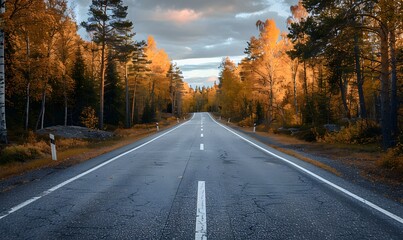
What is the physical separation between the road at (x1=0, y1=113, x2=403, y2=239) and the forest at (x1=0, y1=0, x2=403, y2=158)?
531 centimetres

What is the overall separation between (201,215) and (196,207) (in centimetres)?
47

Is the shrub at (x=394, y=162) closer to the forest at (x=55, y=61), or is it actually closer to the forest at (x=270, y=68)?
the forest at (x=270, y=68)

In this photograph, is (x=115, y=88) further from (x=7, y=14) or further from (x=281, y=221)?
(x=281, y=221)

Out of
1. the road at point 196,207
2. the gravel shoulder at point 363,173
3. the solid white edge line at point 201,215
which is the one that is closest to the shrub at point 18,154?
the road at point 196,207

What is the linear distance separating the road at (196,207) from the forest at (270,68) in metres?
5.31

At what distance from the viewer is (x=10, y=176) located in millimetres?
9008

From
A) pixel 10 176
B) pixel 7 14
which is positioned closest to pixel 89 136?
pixel 7 14

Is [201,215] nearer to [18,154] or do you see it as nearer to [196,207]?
[196,207]

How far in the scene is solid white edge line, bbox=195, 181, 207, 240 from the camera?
4.45 m

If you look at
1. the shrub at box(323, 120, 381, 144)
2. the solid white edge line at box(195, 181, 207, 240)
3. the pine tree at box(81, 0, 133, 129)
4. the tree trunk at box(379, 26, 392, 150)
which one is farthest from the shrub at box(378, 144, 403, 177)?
the pine tree at box(81, 0, 133, 129)

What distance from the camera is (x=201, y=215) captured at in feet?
17.3

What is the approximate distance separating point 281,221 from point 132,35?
137ft

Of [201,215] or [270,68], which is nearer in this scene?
[201,215]

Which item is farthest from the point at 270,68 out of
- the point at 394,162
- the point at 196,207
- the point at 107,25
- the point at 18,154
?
the point at 196,207
